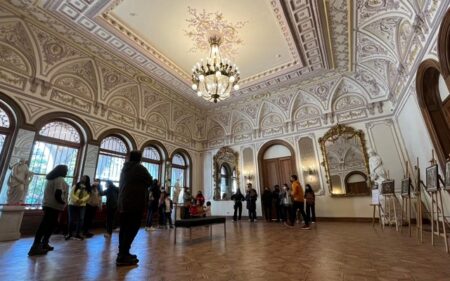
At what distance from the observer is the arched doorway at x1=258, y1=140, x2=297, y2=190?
9.19 m

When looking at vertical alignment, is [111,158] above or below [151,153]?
below

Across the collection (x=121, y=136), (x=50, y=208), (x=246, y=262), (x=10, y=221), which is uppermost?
(x=121, y=136)

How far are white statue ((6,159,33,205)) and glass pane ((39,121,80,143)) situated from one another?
126cm

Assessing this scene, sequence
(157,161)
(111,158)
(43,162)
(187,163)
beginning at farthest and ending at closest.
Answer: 1. (187,163)
2. (157,161)
3. (111,158)
4. (43,162)

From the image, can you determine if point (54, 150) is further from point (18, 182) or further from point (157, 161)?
point (157, 161)

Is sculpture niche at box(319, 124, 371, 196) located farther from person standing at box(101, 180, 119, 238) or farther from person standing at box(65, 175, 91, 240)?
person standing at box(65, 175, 91, 240)

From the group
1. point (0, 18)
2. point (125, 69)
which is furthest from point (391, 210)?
point (0, 18)

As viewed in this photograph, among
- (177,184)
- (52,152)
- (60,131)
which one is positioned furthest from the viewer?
(177,184)

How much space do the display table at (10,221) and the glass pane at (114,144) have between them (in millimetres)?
3081

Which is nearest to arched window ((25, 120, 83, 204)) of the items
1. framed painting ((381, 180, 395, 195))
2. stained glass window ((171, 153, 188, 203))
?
stained glass window ((171, 153, 188, 203))

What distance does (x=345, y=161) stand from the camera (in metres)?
8.00

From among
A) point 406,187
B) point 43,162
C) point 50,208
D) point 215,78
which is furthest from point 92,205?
point 406,187

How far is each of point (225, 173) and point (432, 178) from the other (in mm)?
8021

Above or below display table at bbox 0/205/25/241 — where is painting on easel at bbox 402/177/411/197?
above
